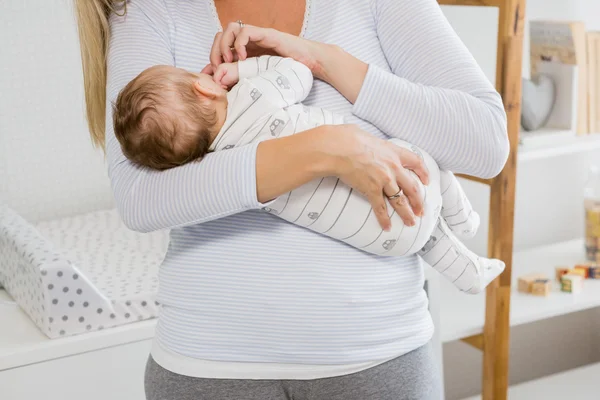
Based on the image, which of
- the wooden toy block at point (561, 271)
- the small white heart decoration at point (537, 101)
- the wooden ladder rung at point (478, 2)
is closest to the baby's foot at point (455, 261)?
the wooden ladder rung at point (478, 2)

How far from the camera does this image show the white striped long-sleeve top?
1049 millimetres

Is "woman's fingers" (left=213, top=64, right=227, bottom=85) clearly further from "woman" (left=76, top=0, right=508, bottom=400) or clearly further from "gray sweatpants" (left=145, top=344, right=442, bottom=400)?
"gray sweatpants" (left=145, top=344, right=442, bottom=400)

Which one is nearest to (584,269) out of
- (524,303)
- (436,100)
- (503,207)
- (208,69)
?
(524,303)

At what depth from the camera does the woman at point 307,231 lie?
1.02 m

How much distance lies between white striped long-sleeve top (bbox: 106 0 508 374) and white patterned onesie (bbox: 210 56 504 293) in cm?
3

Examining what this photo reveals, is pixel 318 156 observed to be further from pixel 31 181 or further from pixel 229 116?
pixel 31 181

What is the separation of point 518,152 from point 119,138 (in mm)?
1246

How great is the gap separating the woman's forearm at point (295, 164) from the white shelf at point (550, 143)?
1151mm

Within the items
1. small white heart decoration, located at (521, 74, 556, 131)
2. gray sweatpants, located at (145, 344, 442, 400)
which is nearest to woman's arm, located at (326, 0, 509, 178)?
gray sweatpants, located at (145, 344, 442, 400)

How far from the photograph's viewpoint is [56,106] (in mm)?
2121

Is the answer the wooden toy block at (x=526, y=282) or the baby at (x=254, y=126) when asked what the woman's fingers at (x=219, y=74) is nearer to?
the baby at (x=254, y=126)

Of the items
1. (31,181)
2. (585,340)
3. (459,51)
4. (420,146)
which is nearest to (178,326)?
(420,146)

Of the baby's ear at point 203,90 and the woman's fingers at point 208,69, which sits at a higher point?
the woman's fingers at point 208,69

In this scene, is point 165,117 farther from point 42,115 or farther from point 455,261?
point 42,115
